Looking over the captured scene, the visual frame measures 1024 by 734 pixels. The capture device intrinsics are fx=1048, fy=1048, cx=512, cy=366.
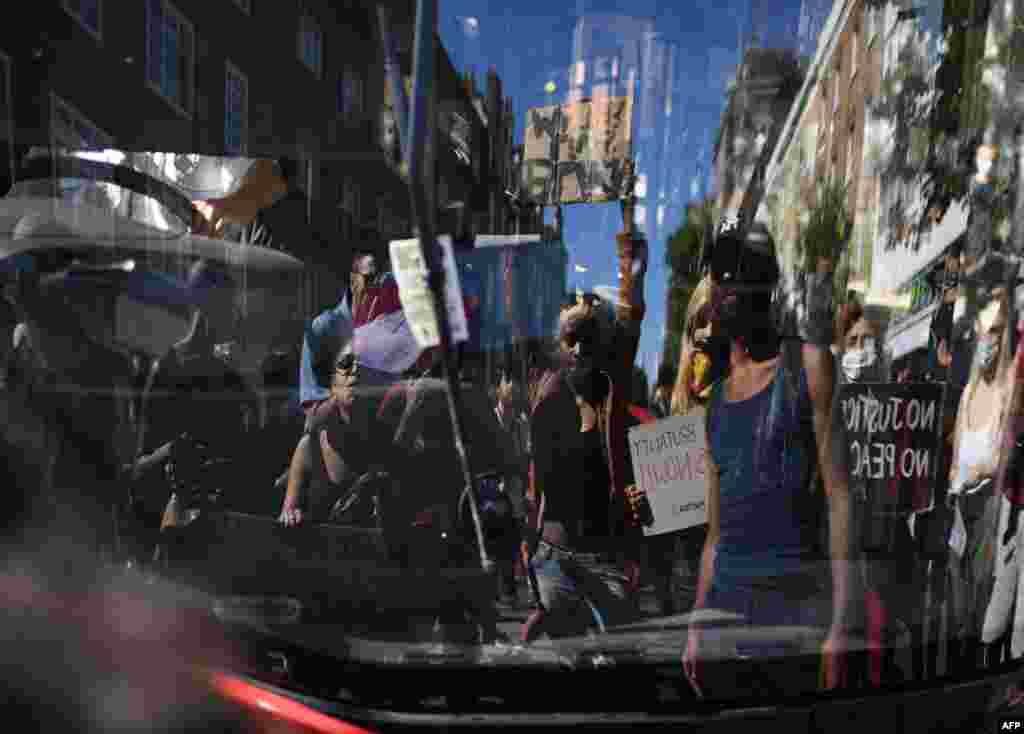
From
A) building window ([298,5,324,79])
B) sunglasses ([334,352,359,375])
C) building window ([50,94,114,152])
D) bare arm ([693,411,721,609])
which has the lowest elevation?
bare arm ([693,411,721,609])

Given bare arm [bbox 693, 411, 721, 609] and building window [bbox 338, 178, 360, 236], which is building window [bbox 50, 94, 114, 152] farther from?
bare arm [bbox 693, 411, 721, 609]

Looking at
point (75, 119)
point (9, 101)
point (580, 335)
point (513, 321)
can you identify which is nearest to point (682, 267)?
point (580, 335)

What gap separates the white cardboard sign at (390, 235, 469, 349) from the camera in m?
1.95

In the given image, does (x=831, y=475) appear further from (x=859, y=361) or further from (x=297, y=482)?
(x=297, y=482)

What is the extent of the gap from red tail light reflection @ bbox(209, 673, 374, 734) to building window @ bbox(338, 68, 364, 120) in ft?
3.59

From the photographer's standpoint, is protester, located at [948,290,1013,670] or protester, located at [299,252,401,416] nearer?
protester, located at [299,252,401,416]

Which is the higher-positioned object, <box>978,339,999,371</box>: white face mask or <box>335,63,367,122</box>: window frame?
<box>335,63,367,122</box>: window frame

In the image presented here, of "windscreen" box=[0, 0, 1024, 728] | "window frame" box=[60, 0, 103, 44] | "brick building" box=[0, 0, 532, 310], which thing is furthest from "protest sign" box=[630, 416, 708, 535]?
"window frame" box=[60, 0, 103, 44]

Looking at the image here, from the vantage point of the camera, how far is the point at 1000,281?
7.27 ft

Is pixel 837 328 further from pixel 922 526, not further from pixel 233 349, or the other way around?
pixel 233 349

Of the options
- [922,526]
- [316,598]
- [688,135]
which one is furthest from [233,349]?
[922,526]

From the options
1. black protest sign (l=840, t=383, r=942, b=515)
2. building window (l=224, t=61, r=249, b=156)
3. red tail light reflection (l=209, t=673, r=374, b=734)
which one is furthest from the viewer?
black protest sign (l=840, t=383, r=942, b=515)

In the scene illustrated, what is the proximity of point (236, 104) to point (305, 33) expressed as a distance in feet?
0.64

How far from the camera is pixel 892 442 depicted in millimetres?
2160
